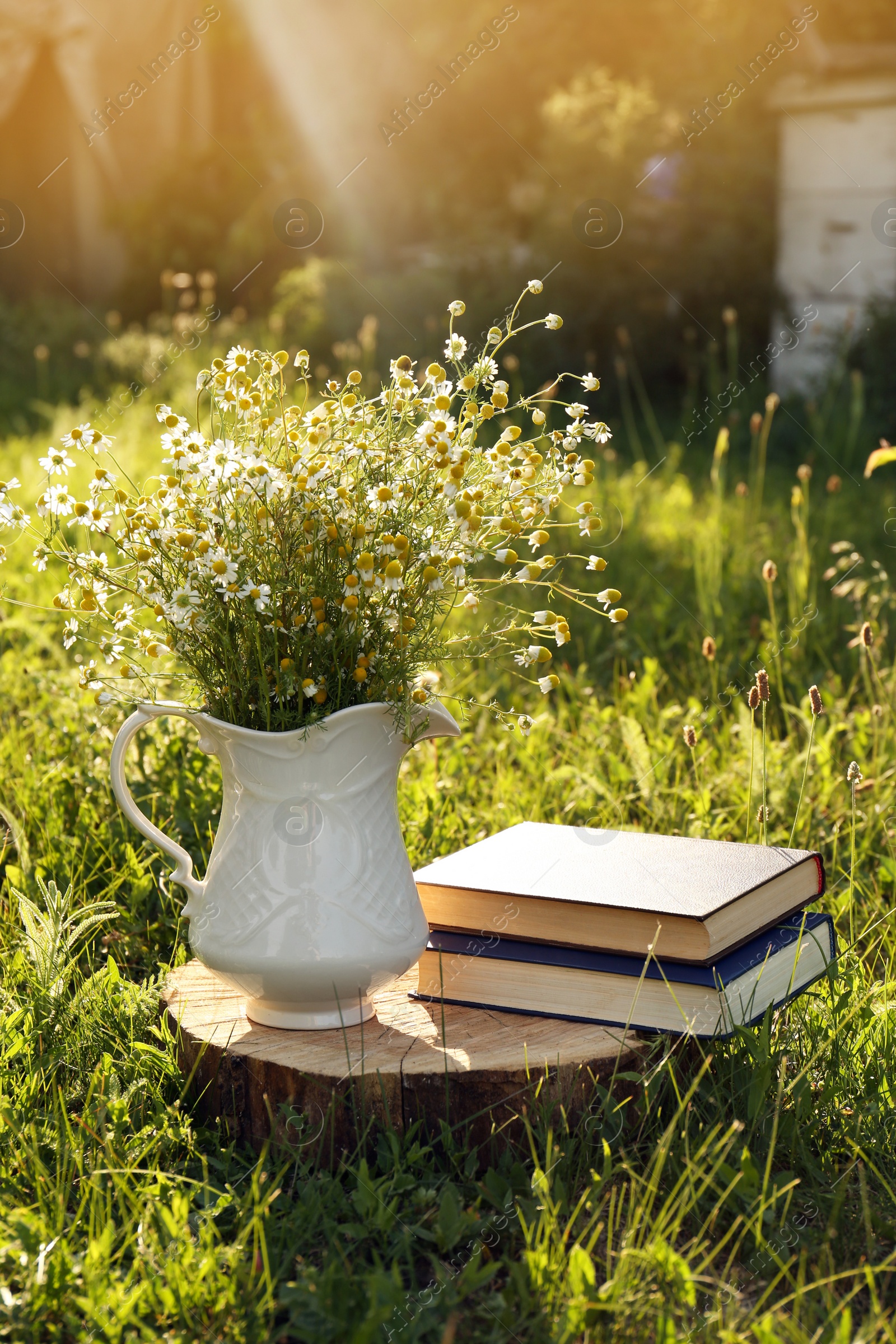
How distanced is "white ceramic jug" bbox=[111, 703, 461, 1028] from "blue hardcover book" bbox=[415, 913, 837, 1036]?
0.50 feet

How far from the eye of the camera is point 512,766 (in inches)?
119

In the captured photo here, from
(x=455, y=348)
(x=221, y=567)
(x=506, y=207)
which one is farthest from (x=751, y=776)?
(x=506, y=207)

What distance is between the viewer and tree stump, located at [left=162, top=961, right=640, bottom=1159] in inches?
61.3

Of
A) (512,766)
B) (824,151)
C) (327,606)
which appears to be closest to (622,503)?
(512,766)

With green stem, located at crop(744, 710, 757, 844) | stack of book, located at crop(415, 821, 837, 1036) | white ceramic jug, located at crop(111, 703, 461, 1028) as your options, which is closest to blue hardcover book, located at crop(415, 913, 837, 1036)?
stack of book, located at crop(415, 821, 837, 1036)

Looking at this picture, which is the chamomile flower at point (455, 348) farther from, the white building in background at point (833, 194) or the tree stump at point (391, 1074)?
the white building in background at point (833, 194)

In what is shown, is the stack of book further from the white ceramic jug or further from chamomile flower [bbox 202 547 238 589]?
chamomile flower [bbox 202 547 238 589]

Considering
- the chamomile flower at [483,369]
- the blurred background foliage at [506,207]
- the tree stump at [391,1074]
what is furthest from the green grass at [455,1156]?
the blurred background foliage at [506,207]

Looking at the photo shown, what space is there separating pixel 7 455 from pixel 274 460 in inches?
195

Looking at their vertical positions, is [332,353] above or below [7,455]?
above

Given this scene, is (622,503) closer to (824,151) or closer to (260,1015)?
(260,1015)

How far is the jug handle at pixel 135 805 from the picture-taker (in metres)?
1.61

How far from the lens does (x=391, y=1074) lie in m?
1.56

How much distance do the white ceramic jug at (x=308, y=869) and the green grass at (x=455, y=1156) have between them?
18 centimetres
